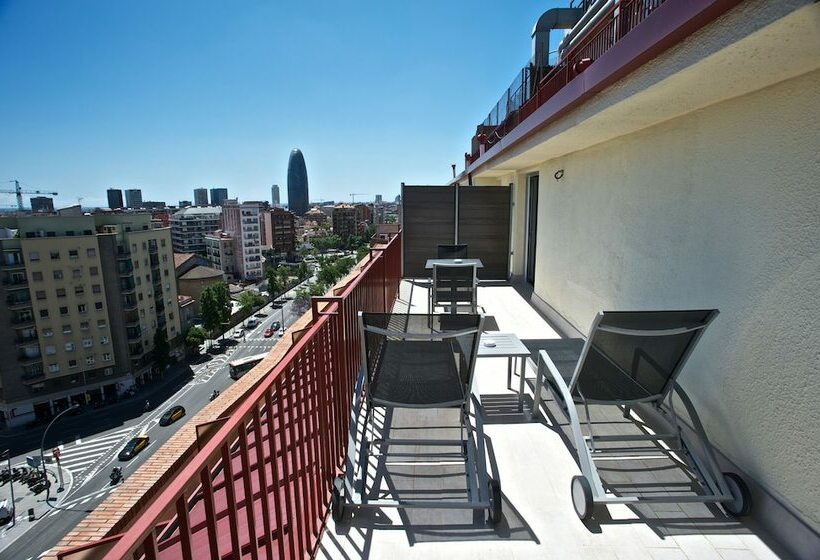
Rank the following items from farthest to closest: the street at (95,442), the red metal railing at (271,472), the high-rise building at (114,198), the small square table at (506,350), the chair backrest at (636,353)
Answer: the high-rise building at (114,198) < the street at (95,442) < the small square table at (506,350) < the chair backrest at (636,353) < the red metal railing at (271,472)

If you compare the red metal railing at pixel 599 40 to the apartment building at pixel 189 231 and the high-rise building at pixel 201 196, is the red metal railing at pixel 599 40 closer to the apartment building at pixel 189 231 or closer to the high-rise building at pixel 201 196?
the apartment building at pixel 189 231

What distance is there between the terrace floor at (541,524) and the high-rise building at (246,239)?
2974 inches

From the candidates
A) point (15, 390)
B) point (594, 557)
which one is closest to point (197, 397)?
point (15, 390)

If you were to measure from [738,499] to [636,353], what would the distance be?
84 centimetres

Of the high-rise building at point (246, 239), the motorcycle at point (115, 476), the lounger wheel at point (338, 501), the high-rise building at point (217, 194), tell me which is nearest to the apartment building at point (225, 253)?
the high-rise building at point (246, 239)

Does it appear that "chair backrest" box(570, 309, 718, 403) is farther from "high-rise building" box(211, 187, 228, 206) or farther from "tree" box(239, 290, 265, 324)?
"high-rise building" box(211, 187, 228, 206)

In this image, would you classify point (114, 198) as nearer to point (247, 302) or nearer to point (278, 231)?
point (278, 231)

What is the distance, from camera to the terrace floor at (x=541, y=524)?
6.09 ft

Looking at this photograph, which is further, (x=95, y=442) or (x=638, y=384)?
(x=95, y=442)

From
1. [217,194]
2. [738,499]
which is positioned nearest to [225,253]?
[738,499]

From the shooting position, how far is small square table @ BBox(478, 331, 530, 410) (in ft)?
10.0

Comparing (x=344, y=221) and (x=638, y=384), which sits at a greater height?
(x=638, y=384)

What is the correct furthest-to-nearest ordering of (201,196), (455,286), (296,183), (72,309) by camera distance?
(296,183), (201,196), (72,309), (455,286)

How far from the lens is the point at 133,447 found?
2645 cm
